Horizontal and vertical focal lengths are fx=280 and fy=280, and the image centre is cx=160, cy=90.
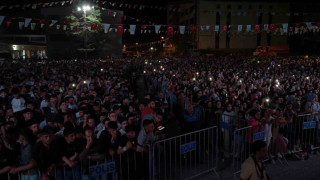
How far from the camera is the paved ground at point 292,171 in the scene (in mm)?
6114

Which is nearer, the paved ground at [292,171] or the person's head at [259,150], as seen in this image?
the person's head at [259,150]

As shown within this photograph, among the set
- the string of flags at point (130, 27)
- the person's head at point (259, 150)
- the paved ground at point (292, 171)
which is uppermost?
the string of flags at point (130, 27)

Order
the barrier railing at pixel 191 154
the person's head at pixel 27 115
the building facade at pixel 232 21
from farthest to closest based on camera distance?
the building facade at pixel 232 21, the person's head at pixel 27 115, the barrier railing at pixel 191 154

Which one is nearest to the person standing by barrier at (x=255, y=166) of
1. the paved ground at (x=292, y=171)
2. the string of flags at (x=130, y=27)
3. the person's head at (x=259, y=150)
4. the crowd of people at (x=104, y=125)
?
the person's head at (x=259, y=150)

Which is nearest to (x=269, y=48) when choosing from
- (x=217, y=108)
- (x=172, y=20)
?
(x=172, y=20)

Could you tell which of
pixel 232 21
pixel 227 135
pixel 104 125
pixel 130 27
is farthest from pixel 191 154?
pixel 232 21

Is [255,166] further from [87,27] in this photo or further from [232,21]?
[232,21]

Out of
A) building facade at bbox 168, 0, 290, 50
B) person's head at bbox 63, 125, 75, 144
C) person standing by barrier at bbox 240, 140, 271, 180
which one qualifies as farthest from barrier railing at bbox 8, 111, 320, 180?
building facade at bbox 168, 0, 290, 50

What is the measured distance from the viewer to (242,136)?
247 inches

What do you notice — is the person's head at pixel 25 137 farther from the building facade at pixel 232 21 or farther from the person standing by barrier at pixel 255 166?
the building facade at pixel 232 21

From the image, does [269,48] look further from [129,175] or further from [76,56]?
[129,175]

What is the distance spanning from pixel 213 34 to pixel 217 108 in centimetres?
4773

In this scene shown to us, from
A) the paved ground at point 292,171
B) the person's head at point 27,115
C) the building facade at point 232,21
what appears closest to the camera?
the paved ground at point 292,171

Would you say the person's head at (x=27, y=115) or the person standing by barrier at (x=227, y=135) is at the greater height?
the person's head at (x=27, y=115)
